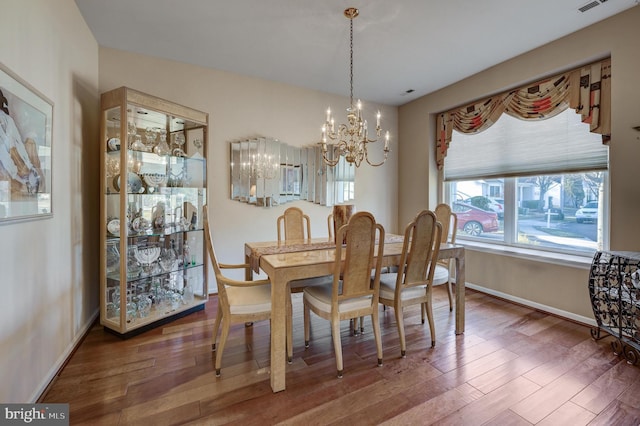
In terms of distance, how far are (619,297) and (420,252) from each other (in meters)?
1.55

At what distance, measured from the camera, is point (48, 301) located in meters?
1.92

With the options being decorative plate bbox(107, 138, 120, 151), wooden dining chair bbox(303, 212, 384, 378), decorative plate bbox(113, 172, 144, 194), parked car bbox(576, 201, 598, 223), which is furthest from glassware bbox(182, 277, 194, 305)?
parked car bbox(576, 201, 598, 223)

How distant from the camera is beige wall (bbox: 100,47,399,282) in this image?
3.16 metres

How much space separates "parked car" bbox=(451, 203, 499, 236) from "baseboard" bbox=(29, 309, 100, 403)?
15.2 feet

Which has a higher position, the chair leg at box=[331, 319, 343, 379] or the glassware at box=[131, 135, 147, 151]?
the glassware at box=[131, 135, 147, 151]

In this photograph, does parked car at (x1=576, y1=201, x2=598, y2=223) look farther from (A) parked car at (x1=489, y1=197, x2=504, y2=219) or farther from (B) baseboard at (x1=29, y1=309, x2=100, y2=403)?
(B) baseboard at (x1=29, y1=309, x2=100, y2=403)

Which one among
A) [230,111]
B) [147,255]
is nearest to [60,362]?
[147,255]

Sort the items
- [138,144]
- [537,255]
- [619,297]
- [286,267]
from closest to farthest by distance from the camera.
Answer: [286,267] < [619,297] < [138,144] < [537,255]

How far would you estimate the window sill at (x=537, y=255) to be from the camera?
2867 mm

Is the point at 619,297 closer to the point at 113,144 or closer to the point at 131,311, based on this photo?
the point at 131,311

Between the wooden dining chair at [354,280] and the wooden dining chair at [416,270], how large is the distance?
0.70 ft

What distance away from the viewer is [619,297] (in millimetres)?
2191

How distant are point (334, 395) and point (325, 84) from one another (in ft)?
12.1

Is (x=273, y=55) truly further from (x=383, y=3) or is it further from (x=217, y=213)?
(x=217, y=213)
